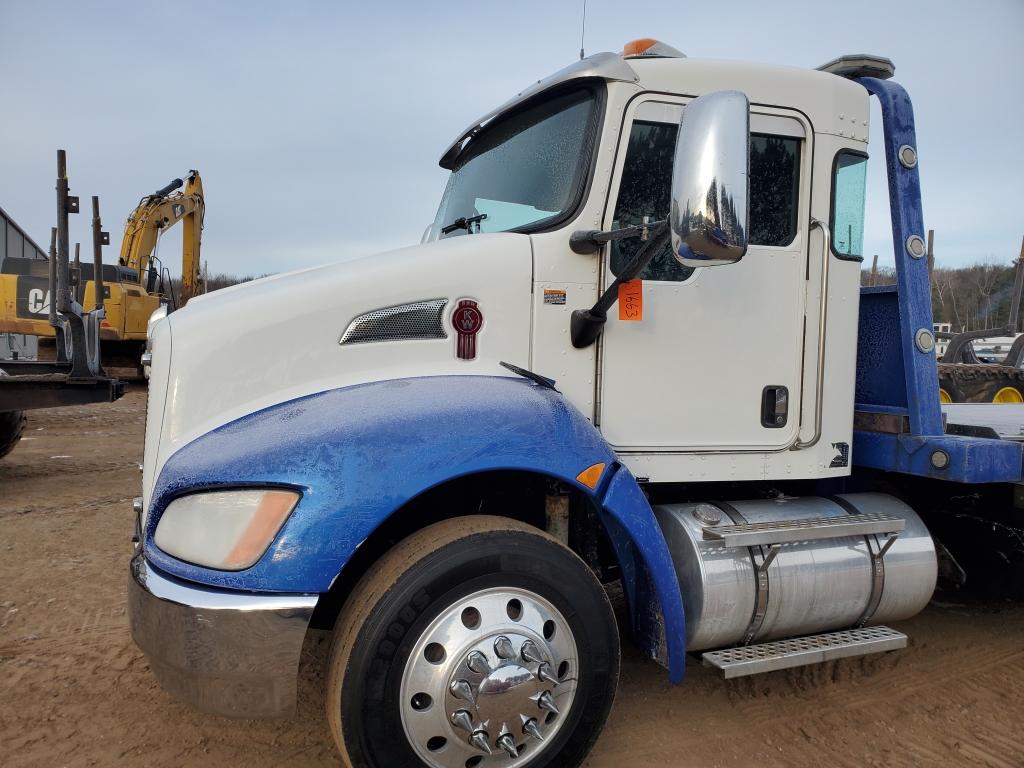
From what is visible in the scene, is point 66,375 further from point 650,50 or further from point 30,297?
point 30,297

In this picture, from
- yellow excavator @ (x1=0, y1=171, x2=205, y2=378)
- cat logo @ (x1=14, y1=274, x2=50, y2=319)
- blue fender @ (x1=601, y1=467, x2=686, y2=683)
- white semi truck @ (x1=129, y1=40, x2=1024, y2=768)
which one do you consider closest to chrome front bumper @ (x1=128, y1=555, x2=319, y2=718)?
white semi truck @ (x1=129, y1=40, x2=1024, y2=768)

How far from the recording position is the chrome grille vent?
2.54 metres

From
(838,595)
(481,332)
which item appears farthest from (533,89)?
(838,595)

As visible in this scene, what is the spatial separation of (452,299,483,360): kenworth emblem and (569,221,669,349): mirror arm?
384 mm

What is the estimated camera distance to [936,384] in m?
3.20

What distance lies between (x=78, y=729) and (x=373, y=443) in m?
1.96

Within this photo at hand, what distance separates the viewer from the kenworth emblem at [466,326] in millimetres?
2637

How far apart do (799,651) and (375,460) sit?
1889mm

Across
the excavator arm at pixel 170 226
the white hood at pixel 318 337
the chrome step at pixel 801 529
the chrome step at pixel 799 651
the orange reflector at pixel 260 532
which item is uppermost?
the excavator arm at pixel 170 226

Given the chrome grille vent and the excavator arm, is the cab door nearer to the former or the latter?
the chrome grille vent

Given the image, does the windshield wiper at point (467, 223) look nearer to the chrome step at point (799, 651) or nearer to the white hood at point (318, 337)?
the white hood at point (318, 337)

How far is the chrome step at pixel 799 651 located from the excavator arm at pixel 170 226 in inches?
597

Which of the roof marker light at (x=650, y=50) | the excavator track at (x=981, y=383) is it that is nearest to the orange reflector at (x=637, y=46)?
the roof marker light at (x=650, y=50)

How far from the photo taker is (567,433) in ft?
8.00
